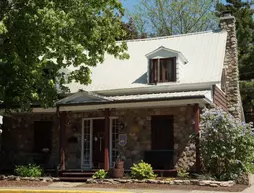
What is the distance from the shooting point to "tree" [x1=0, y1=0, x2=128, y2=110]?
1306 cm

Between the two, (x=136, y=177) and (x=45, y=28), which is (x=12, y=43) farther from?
(x=136, y=177)

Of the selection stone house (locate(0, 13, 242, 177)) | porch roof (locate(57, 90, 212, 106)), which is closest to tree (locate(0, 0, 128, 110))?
porch roof (locate(57, 90, 212, 106))

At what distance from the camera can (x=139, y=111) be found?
1638 centimetres

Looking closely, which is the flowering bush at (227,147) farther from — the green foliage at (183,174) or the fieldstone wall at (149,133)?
the fieldstone wall at (149,133)

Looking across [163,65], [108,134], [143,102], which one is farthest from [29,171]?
[163,65]

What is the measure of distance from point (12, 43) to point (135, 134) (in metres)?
6.20

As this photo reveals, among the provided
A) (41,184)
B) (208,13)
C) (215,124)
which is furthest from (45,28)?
(208,13)

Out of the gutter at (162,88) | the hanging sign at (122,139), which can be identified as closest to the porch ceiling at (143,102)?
the gutter at (162,88)

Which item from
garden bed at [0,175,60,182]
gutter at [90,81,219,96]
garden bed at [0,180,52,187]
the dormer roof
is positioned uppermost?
the dormer roof

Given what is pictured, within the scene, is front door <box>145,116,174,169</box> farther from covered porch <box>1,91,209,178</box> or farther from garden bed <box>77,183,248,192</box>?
garden bed <box>77,183,248,192</box>

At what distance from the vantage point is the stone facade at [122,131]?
15.5 meters

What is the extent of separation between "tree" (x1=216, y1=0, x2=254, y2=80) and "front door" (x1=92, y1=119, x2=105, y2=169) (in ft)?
44.0

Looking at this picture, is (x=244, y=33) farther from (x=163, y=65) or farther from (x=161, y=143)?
(x=161, y=143)

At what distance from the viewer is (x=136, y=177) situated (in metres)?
13.9
